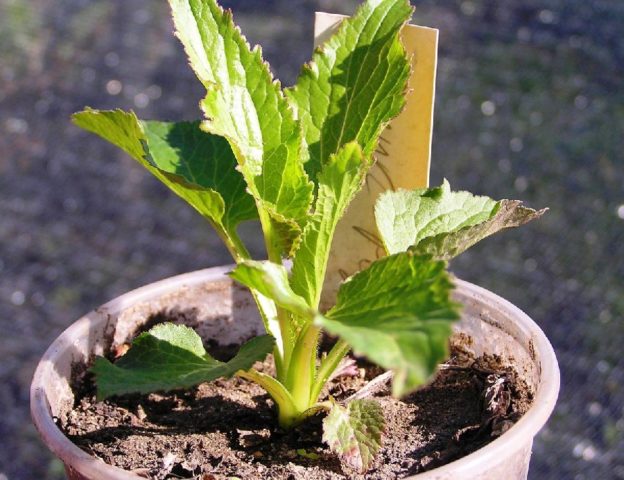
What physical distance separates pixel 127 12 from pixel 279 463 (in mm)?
1793

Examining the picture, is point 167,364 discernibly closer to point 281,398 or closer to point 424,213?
point 281,398

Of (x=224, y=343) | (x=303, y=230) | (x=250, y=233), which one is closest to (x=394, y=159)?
(x=303, y=230)

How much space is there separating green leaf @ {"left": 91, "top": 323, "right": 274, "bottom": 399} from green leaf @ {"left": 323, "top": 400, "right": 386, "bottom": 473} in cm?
10

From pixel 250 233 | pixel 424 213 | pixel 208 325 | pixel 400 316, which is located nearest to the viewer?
pixel 400 316

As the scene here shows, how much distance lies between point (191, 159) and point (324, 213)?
25 cm

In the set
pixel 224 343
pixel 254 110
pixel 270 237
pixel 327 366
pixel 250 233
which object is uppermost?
pixel 254 110

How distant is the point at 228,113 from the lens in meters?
0.82

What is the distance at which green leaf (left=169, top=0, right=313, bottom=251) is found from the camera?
82cm

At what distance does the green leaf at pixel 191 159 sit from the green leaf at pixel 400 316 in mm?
168

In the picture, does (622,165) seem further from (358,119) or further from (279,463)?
(279,463)

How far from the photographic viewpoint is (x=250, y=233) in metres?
2.13

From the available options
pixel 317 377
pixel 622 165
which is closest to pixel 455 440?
pixel 317 377

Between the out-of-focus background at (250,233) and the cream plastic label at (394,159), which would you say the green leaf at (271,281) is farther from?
the out-of-focus background at (250,233)

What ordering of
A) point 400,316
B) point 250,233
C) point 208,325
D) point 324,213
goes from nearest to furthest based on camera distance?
point 400,316 → point 324,213 → point 208,325 → point 250,233
